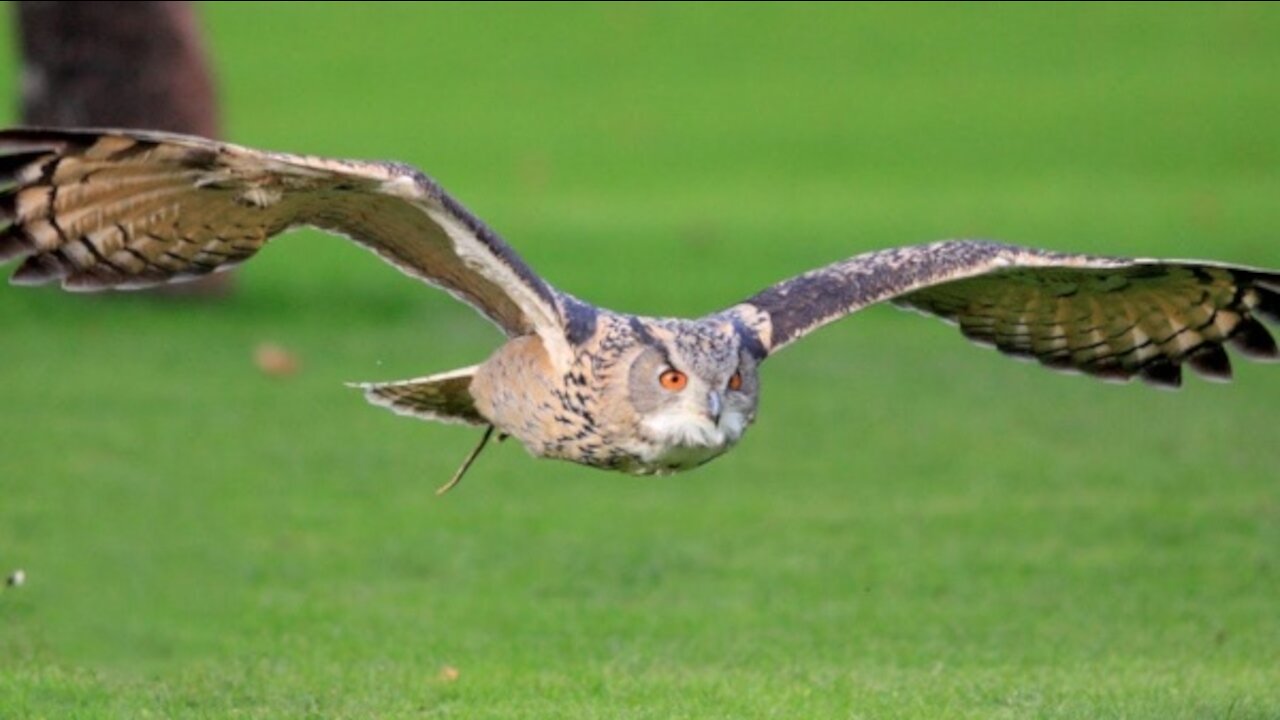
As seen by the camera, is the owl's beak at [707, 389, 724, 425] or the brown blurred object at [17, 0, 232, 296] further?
the brown blurred object at [17, 0, 232, 296]

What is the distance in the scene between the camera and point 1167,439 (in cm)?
1581

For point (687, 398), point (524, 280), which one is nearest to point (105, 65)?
point (524, 280)

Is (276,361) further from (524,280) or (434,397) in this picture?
(524,280)

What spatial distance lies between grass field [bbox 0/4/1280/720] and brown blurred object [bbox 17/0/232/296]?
1.65 m

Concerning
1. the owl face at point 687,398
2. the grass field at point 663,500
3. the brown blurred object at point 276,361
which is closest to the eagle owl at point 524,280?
the owl face at point 687,398

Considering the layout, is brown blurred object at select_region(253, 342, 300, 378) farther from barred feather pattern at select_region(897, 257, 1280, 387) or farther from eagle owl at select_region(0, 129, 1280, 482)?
barred feather pattern at select_region(897, 257, 1280, 387)

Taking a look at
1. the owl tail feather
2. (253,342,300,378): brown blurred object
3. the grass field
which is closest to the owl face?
the grass field

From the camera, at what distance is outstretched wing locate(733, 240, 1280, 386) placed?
9.25 meters

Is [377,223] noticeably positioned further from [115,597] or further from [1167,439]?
[1167,439]

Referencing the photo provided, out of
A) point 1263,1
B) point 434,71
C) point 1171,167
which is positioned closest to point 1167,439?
point 1171,167

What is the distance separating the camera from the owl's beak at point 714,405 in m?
8.31

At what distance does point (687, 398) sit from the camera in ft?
27.6

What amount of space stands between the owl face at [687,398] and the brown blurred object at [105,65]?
10157mm

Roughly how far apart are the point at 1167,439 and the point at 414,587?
20.0 ft
